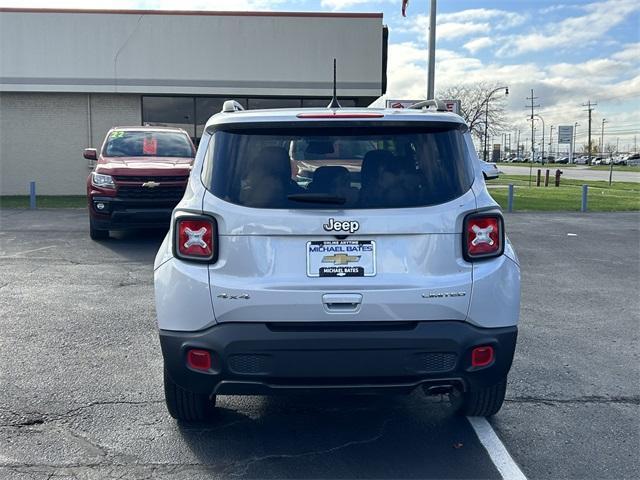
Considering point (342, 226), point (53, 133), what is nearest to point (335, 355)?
point (342, 226)

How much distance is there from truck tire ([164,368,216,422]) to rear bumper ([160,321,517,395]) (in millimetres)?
457

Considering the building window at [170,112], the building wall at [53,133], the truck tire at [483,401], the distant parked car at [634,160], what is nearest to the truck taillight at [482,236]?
the truck tire at [483,401]

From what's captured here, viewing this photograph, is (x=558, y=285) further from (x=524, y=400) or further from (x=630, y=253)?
(x=524, y=400)

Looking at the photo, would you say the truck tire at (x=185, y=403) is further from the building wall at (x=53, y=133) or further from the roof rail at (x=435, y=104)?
the building wall at (x=53, y=133)

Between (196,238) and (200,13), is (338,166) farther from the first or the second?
(200,13)

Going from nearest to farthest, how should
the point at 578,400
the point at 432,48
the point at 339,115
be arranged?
the point at 339,115
the point at 578,400
the point at 432,48

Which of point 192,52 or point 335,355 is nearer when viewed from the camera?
point 335,355

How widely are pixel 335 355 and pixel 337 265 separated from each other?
449 millimetres

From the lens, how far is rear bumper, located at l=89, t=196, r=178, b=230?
34.0ft

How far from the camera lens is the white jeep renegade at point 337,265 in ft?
10.5

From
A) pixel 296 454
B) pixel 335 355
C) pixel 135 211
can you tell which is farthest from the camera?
pixel 135 211

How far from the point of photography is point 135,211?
1037cm

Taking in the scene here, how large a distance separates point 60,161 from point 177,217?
2096 centimetres

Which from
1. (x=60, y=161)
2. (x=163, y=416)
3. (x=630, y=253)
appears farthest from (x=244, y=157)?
(x=60, y=161)
